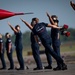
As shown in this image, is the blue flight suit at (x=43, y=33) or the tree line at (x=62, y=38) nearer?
the blue flight suit at (x=43, y=33)

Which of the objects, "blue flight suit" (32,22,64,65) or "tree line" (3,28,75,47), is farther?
"tree line" (3,28,75,47)

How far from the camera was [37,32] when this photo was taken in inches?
476

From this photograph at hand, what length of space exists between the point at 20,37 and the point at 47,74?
3.58 m

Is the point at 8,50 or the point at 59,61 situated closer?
the point at 59,61

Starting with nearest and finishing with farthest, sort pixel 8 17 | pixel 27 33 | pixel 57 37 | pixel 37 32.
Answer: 1. pixel 37 32
2. pixel 57 37
3. pixel 8 17
4. pixel 27 33

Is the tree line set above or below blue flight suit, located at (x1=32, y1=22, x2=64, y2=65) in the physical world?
above

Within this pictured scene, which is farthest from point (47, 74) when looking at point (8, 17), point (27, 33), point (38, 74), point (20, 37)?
point (27, 33)

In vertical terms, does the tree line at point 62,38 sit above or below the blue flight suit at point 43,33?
above

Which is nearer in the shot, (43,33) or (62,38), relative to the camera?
(43,33)

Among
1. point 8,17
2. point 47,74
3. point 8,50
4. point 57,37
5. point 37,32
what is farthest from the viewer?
point 8,50

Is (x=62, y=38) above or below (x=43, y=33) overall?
above

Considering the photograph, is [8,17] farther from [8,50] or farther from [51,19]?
[51,19]

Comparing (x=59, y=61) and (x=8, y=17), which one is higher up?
(x=8, y=17)

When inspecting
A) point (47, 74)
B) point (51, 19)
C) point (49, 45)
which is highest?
point (51, 19)
